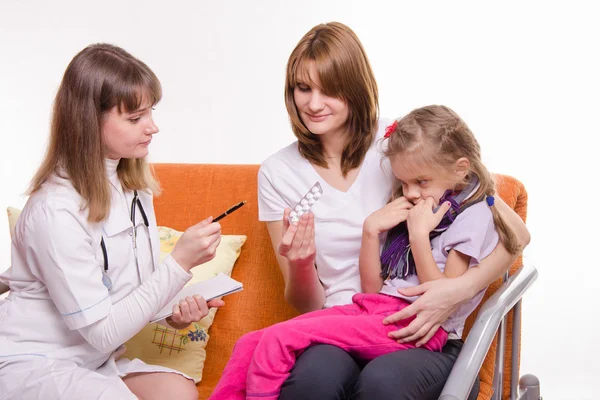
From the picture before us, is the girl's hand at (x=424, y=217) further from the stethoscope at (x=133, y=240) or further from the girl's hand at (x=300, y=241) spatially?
the stethoscope at (x=133, y=240)

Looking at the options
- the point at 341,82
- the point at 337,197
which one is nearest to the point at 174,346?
the point at 337,197

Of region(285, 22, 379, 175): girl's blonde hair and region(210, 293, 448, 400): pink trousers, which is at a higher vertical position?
region(285, 22, 379, 175): girl's blonde hair

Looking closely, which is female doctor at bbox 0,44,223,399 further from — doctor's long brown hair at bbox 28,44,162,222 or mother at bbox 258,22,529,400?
mother at bbox 258,22,529,400

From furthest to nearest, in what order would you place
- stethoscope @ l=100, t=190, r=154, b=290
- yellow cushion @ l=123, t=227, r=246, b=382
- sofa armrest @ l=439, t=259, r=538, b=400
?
yellow cushion @ l=123, t=227, r=246, b=382
stethoscope @ l=100, t=190, r=154, b=290
sofa armrest @ l=439, t=259, r=538, b=400

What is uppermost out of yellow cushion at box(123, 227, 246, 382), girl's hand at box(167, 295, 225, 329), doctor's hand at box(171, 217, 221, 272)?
doctor's hand at box(171, 217, 221, 272)

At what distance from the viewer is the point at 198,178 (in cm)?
240

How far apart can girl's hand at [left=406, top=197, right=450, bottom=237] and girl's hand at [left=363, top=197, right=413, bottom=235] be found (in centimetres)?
3

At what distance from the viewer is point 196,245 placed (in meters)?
1.71

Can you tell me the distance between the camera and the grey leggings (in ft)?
4.91

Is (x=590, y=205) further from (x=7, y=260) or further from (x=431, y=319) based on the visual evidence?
(x=7, y=260)

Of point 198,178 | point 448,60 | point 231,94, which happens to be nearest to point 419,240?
point 198,178

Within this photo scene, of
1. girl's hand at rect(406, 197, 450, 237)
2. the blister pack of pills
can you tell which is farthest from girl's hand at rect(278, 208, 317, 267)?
girl's hand at rect(406, 197, 450, 237)

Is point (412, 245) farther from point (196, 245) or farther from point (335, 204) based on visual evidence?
point (196, 245)

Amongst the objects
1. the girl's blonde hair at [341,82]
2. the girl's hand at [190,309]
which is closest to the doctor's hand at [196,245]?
the girl's hand at [190,309]
